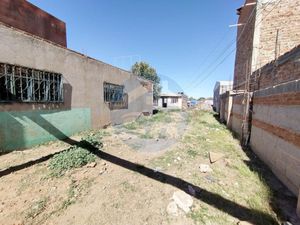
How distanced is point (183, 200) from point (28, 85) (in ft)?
18.3

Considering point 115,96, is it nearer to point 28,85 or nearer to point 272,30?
point 28,85

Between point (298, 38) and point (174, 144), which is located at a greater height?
point (298, 38)

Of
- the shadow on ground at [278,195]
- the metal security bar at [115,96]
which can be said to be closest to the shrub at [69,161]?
the shadow on ground at [278,195]

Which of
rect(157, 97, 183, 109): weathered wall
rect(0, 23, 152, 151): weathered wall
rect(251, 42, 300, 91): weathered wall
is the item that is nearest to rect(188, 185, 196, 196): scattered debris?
rect(251, 42, 300, 91): weathered wall

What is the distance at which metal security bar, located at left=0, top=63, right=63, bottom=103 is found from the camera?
4.75 meters

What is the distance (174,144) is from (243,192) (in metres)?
3.00

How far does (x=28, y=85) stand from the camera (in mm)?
5348

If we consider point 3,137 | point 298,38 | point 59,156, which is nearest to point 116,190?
point 59,156

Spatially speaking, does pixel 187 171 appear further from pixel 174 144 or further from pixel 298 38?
pixel 298 38

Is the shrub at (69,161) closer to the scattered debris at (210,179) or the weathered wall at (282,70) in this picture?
the scattered debris at (210,179)

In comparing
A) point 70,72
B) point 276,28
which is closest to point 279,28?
point 276,28

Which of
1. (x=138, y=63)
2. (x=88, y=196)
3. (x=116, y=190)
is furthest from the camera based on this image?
(x=138, y=63)

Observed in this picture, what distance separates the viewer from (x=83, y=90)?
7711mm

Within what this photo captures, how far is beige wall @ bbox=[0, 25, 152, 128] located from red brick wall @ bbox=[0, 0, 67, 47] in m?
6.37
